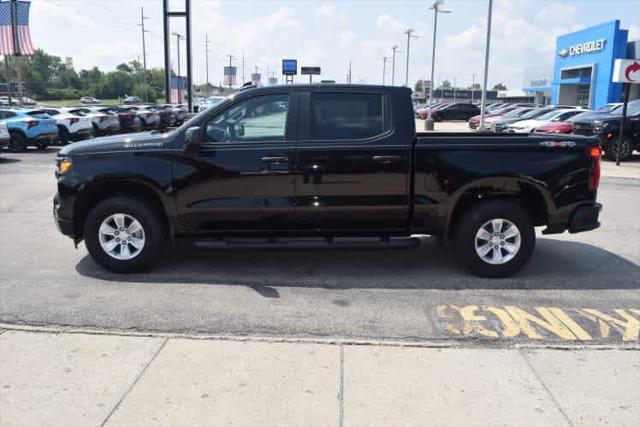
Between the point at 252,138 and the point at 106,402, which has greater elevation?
the point at 252,138

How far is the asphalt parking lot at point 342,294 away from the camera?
4.55 metres

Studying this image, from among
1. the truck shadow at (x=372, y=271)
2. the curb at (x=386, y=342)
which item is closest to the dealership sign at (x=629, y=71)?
the truck shadow at (x=372, y=271)

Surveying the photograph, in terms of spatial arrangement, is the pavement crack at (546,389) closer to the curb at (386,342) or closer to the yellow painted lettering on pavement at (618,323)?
the curb at (386,342)

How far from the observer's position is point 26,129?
19.6m

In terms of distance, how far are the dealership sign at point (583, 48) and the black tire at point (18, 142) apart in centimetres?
4354

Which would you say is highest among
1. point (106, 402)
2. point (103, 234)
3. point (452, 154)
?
point (452, 154)

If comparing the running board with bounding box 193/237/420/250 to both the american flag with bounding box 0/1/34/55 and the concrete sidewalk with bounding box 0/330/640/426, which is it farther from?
the american flag with bounding box 0/1/34/55

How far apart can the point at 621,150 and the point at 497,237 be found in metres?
14.3

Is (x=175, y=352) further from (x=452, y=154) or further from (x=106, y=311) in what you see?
(x=452, y=154)

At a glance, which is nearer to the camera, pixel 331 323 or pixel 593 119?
pixel 331 323

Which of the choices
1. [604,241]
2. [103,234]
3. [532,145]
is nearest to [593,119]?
[604,241]

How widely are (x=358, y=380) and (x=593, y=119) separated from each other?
1738cm

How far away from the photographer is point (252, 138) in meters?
5.70

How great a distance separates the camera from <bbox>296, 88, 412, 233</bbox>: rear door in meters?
5.62
